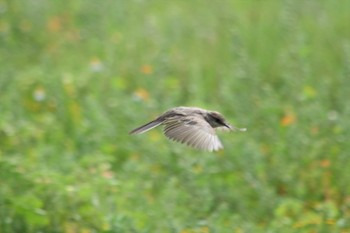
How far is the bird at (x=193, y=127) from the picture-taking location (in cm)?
600

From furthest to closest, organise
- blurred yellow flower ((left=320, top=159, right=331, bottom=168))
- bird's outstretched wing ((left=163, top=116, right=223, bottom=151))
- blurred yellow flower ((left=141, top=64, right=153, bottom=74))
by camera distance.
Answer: blurred yellow flower ((left=141, top=64, right=153, bottom=74))
blurred yellow flower ((left=320, top=159, right=331, bottom=168))
bird's outstretched wing ((left=163, top=116, right=223, bottom=151))

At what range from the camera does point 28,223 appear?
279 inches

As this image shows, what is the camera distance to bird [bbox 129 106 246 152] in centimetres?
600

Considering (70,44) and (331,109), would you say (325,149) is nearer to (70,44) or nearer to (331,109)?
(331,109)

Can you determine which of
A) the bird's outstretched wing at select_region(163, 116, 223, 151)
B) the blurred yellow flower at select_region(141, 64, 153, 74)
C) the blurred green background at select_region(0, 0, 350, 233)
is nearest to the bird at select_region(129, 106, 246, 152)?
the bird's outstretched wing at select_region(163, 116, 223, 151)

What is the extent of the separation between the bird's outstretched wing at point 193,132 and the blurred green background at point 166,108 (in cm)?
108

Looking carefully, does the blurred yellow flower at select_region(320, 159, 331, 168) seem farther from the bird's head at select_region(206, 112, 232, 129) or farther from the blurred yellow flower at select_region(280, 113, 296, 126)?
the bird's head at select_region(206, 112, 232, 129)

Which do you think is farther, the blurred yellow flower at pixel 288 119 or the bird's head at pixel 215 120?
the blurred yellow flower at pixel 288 119

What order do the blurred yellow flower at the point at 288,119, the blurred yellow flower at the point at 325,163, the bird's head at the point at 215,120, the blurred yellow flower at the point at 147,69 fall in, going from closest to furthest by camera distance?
1. the bird's head at the point at 215,120
2. the blurred yellow flower at the point at 325,163
3. the blurred yellow flower at the point at 288,119
4. the blurred yellow flower at the point at 147,69

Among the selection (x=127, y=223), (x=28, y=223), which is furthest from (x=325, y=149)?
(x=28, y=223)

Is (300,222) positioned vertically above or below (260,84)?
below

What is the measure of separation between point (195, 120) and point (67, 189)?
1.26 m

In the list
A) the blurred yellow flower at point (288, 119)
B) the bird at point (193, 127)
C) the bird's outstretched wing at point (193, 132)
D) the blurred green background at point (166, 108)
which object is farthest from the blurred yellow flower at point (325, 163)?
the bird's outstretched wing at point (193, 132)

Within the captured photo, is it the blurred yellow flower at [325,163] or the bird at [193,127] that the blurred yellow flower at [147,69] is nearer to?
the blurred yellow flower at [325,163]
